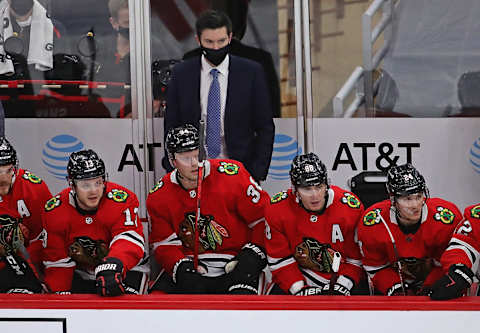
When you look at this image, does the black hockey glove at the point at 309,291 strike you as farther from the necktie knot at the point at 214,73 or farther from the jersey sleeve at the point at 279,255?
the necktie knot at the point at 214,73

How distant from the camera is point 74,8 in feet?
14.1

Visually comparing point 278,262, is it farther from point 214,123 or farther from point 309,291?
point 214,123

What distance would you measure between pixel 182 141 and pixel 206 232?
0.47 m

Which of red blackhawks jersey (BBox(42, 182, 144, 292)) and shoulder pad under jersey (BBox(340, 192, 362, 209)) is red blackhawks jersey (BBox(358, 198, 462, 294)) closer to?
shoulder pad under jersey (BBox(340, 192, 362, 209))

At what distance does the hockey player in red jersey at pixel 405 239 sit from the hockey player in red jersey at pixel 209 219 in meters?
0.52

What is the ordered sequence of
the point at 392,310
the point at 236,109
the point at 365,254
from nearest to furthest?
the point at 392,310, the point at 365,254, the point at 236,109

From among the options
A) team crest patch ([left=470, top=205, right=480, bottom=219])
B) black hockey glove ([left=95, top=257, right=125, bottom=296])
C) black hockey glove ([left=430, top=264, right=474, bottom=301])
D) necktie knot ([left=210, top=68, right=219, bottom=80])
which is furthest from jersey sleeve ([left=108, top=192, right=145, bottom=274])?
team crest patch ([left=470, top=205, right=480, bottom=219])

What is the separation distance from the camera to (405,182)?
3148mm

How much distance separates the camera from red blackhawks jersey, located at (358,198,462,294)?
3.25 m

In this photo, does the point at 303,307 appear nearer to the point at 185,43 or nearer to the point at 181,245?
the point at 181,245

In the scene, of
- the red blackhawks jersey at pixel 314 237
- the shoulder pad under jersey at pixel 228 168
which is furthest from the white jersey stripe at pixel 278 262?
the shoulder pad under jersey at pixel 228 168

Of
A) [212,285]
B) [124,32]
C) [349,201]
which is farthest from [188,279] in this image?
[124,32]

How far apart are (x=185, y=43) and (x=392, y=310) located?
228cm
